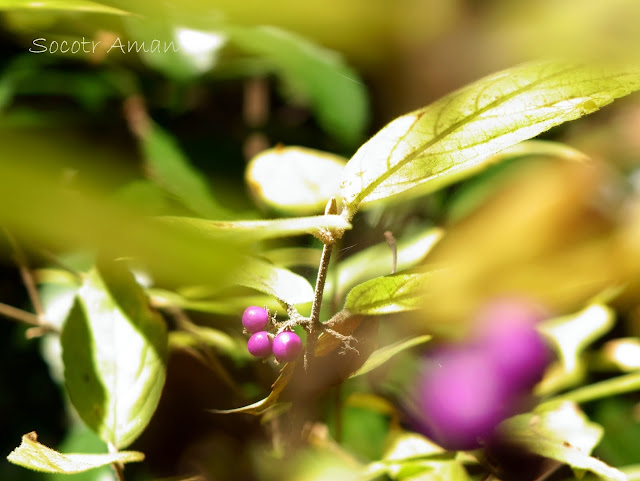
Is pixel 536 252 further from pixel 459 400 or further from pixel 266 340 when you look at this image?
pixel 266 340

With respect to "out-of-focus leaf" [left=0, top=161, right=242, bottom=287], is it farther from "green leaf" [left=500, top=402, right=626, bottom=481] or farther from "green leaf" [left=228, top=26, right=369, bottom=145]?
"green leaf" [left=228, top=26, right=369, bottom=145]

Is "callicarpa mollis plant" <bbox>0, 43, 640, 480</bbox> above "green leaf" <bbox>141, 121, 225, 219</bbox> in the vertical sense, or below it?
below

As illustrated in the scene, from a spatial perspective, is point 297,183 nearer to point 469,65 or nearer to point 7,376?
point 469,65

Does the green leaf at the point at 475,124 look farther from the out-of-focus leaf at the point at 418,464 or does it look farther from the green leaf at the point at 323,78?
the green leaf at the point at 323,78

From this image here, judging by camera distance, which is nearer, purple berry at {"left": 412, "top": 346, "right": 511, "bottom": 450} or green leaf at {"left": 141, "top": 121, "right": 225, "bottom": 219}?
purple berry at {"left": 412, "top": 346, "right": 511, "bottom": 450}

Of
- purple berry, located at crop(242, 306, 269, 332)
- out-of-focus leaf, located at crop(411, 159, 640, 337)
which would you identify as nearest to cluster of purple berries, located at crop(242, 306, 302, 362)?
purple berry, located at crop(242, 306, 269, 332)

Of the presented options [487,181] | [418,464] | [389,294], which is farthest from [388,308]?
[487,181]
